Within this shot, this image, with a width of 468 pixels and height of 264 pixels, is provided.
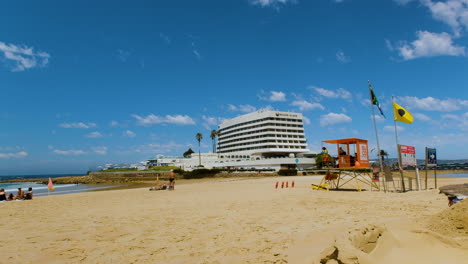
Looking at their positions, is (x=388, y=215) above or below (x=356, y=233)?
below

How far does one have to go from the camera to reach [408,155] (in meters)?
17.6

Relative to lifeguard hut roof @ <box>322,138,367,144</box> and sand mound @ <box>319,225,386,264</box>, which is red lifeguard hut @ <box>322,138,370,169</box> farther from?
sand mound @ <box>319,225,386,264</box>

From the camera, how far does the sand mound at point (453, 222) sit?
3.81 m

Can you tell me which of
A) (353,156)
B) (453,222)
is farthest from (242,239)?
(353,156)

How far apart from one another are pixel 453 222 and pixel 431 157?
15.6 meters

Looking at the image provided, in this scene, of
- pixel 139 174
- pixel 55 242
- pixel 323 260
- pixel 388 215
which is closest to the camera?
pixel 323 260

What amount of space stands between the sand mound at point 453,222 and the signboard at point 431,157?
14712 mm

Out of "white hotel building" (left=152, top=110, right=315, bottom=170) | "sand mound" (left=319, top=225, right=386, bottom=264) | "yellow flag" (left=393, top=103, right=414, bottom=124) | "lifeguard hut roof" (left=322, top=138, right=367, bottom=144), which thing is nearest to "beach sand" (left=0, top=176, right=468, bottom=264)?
"sand mound" (left=319, top=225, right=386, bottom=264)

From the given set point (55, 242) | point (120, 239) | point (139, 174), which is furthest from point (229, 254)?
point (139, 174)

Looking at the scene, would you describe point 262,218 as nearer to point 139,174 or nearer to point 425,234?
point 425,234

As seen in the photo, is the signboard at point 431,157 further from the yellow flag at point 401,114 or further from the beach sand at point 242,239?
the beach sand at point 242,239

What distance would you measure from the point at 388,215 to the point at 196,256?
5.93 meters

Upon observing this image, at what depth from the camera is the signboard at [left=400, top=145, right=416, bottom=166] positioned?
56.1ft

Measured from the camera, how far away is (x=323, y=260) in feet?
11.3
